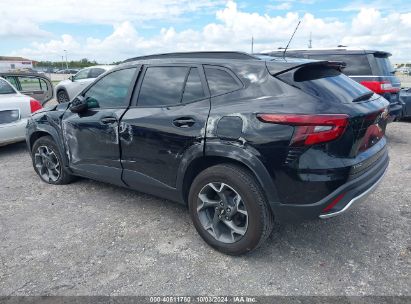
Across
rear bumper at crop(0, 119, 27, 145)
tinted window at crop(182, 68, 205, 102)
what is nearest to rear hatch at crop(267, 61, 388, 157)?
tinted window at crop(182, 68, 205, 102)

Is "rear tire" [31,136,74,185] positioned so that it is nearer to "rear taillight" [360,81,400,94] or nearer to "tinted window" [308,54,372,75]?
"tinted window" [308,54,372,75]

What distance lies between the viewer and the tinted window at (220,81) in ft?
9.72

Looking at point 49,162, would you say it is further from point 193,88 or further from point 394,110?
point 394,110

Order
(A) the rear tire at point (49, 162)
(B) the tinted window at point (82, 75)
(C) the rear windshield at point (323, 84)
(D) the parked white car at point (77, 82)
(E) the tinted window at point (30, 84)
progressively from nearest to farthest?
(C) the rear windshield at point (323, 84), (A) the rear tire at point (49, 162), (E) the tinted window at point (30, 84), (D) the parked white car at point (77, 82), (B) the tinted window at point (82, 75)

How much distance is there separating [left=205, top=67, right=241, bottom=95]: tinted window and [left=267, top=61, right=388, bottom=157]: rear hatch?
0.33 metres

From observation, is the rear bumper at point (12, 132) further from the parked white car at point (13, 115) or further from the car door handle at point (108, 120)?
the car door handle at point (108, 120)

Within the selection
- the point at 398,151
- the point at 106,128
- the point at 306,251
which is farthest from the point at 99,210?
the point at 398,151

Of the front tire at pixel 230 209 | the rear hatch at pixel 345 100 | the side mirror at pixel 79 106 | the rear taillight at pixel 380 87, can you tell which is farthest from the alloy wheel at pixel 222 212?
the rear taillight at pixel 380 87

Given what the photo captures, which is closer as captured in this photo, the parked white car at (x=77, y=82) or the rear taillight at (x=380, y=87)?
the rear taillight at (x=380, y=87)

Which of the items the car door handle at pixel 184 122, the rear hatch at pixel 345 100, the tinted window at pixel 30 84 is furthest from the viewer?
the tinted window at pixel 30 84

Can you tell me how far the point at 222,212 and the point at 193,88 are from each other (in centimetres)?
115

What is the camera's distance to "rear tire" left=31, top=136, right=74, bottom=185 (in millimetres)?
4656

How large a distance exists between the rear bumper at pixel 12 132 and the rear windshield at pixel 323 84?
17.2 ft

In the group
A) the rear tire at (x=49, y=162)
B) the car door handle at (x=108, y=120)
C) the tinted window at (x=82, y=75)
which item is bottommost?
the rear tire at (x=49, y=162)
